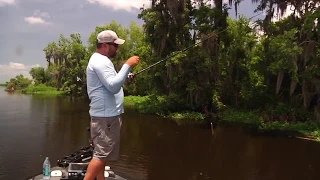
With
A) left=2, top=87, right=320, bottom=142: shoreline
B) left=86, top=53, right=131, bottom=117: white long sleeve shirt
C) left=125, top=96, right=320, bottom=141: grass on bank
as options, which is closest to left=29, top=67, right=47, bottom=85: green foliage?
left=125, top=96, right=320, bottom=141: grass on bank

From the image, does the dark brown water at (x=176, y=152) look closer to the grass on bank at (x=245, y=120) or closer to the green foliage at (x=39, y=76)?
the grass on bank at (x=245, y=120)

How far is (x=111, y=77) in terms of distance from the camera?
10.7ft

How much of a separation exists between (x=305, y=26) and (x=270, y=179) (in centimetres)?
979

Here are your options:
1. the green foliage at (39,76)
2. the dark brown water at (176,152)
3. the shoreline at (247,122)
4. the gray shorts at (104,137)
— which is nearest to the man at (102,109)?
the gray shorts at (104,137)

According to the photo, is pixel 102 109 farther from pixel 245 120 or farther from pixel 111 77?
pixel 245 120

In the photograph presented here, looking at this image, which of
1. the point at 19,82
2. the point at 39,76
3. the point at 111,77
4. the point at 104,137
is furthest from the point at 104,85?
the point at 19,82

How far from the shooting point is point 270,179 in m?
8.04

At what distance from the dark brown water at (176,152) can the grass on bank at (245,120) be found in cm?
194

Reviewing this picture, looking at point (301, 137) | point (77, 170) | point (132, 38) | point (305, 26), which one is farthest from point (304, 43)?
point (132, 38)

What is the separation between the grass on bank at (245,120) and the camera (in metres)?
15.1

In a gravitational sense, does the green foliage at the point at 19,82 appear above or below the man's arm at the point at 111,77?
above

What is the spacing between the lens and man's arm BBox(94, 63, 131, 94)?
3.23 metres

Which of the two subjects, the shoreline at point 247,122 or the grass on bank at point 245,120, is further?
the grass on bank at point 245,120

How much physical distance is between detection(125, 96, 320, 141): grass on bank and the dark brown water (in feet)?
6.36
